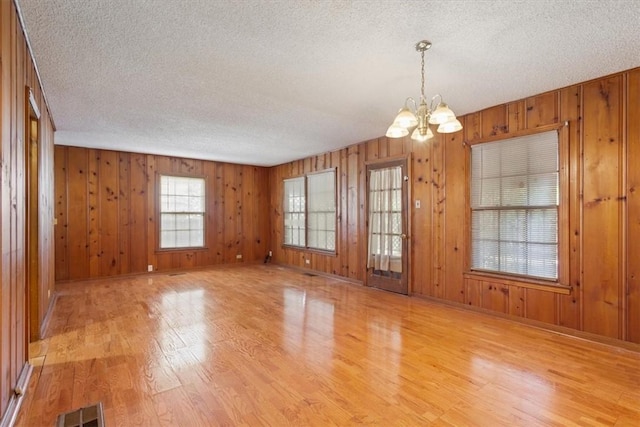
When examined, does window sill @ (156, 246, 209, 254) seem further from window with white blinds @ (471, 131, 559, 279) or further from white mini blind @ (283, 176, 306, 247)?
window with white blinds @ (471, 131, 559, 279)

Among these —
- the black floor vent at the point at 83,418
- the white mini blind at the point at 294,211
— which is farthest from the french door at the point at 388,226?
the black floor vent at the point at 83,418

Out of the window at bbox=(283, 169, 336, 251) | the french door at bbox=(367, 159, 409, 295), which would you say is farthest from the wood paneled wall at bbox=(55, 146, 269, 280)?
the french door at bbox=(367, 159, 409, 295)

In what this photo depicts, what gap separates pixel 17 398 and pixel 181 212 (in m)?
5.31

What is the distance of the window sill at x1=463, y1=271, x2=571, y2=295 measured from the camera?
10.9ft

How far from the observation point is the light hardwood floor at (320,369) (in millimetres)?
1950

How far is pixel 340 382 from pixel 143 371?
154cm

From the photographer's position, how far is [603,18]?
2.14m

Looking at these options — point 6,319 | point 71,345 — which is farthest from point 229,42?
point 71,345

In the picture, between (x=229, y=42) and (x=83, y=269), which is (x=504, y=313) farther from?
(x=83, y=269)

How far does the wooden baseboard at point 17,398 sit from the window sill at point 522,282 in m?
4.38

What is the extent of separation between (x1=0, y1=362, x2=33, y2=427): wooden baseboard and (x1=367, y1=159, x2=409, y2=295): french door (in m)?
4.30

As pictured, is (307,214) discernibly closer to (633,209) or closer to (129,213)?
(129,213)

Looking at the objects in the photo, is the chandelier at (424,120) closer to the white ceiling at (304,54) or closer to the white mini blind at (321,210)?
the white ceiling at (304,54)

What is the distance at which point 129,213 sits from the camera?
6.43 m
